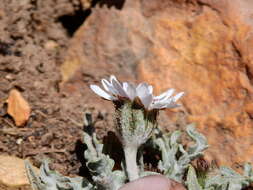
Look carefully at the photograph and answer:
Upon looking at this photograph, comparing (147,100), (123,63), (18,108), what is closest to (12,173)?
(18,108)

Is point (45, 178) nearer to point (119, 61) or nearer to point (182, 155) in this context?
point (182, 155)

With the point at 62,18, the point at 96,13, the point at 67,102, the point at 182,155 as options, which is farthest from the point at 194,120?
the point at 62,18

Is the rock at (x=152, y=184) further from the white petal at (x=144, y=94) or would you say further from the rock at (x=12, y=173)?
the rock at (x=12, y=173)

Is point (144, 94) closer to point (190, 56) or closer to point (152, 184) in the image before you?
point (152, 184)

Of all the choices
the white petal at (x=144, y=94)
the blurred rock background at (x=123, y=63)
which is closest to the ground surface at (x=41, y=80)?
the blurred rock background at (x=123, y=63)

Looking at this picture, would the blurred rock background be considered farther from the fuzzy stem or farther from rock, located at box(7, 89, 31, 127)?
the fuzzy stem

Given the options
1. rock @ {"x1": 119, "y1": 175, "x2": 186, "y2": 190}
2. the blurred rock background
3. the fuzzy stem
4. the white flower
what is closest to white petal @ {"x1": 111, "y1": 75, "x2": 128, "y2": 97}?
the white flower
